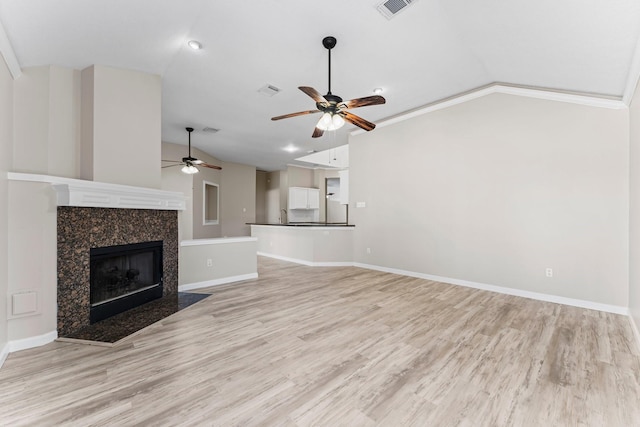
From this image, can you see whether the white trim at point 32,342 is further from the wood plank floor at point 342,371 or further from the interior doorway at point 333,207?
the interior doorway at point 333,207

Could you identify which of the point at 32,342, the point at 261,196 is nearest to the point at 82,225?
the point at 32,342

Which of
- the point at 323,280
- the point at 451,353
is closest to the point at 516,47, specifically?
the point at 451,353

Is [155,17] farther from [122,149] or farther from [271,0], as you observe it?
[122,149]

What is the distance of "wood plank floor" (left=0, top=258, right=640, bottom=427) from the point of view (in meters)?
1.57

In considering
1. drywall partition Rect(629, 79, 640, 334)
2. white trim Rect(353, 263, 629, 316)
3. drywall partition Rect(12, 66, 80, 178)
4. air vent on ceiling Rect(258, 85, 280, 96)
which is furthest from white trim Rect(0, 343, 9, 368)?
drywall partition Rect(629, 79, 640, 334)

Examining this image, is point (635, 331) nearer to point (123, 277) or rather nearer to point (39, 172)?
point (123, 277)

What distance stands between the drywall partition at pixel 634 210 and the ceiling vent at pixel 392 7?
2.47 m

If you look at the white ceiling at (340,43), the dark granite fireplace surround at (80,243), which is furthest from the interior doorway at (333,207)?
the dark granite fireplace surround at (80,243)

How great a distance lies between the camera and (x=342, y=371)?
78.5 inches

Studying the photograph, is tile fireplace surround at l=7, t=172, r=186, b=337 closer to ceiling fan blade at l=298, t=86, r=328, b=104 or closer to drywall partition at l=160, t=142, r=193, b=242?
ceiling fan blade at l=298, t=86, r=328, b=104

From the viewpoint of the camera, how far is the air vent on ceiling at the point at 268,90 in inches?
161

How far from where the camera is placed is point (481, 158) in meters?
4.24

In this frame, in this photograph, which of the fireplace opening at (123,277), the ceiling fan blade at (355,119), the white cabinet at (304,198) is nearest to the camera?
the fireplace opening at (123,277)

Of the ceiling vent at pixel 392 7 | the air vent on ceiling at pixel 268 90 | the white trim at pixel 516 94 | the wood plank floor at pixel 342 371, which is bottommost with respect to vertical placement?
the wood plank floor at pixel 342 371
